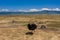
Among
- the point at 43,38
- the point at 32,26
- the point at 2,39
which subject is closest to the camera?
the point at 2,39

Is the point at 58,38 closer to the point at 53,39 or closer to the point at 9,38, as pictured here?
the point at 53,39

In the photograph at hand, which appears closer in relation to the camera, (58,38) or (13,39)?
(13,39)

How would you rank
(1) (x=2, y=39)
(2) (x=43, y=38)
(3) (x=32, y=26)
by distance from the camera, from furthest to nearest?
(3) (x=32, y=26) < (2) (x=43, y=38) < (1) (x=2, y=39)

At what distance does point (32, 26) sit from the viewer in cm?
3541

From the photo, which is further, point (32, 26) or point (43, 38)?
point (32, 26)

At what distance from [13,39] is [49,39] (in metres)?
4.98

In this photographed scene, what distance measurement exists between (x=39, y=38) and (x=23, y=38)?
7.44ft

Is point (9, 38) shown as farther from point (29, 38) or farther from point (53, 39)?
point (53, 39)

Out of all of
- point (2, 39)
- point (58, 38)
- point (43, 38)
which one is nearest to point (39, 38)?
point (43, 38)

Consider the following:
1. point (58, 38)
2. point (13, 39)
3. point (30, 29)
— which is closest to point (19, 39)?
point (13, 39)

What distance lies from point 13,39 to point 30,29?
27.7ft

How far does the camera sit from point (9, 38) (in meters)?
28.6

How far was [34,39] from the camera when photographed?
2850 centimetres

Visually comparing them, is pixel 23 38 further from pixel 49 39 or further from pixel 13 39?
→ pixel 49 39
